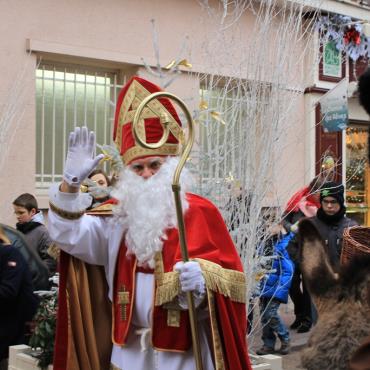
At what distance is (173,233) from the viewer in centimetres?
345

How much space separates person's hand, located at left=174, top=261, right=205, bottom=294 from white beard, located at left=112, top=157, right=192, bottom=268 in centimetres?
29

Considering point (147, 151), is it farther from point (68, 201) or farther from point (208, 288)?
point (208, 288)

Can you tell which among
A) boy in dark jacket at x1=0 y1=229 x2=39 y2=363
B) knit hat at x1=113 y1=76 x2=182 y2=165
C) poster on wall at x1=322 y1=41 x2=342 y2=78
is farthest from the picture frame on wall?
knit hat at x1=113 y1=76 x2=182 y2=165

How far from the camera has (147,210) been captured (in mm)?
3473

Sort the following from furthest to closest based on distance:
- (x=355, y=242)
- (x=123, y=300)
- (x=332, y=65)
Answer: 1. (x=332, y=65)
2. (x=123, y=300)
3. (x=355, y=242)

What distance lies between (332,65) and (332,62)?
0.18 ft

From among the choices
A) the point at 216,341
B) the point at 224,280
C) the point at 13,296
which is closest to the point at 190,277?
the point at 224,280

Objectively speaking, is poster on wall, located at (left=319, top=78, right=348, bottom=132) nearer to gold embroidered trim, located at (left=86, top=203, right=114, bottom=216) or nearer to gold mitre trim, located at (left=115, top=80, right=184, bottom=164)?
gold mitre trim, located at (left=115, top=80, right=184, bottom=164)

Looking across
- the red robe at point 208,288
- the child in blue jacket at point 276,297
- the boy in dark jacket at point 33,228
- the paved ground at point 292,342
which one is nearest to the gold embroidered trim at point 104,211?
the red robe at point 208,288

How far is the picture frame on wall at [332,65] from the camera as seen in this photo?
12.0m

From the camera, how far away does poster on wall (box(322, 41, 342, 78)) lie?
475 inches

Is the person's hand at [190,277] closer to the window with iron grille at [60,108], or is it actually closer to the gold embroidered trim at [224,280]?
the gold embroidered trim at [224,280]

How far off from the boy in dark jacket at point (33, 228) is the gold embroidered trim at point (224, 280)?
10.6ft

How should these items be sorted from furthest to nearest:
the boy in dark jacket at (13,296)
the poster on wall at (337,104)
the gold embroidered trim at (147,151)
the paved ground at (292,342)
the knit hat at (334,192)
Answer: the poster on wall at (337,104), the knit hat at (334,192), the paved ground at (292,342), the boy in dark jacket at (13,296), the gold embroidered trim at (147,151)
